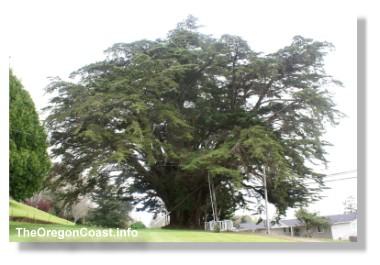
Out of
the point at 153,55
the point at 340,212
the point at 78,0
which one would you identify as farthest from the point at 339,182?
the point at 78,0

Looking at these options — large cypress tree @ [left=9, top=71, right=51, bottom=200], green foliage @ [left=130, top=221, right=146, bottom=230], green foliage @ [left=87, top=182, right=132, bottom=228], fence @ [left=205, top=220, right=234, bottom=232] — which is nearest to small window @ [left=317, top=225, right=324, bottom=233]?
fence @ [left=205, top=220, right=234, bottom=232]

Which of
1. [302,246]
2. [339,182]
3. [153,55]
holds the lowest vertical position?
[302,246]

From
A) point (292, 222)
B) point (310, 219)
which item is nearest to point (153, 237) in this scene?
point (292, 222)

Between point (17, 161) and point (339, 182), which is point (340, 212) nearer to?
point (339, 182)

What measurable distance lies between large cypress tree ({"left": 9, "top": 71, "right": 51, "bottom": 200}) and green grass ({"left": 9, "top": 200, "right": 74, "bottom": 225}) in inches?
4.7

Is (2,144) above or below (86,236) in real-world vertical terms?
above

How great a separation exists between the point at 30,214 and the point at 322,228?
4133mm

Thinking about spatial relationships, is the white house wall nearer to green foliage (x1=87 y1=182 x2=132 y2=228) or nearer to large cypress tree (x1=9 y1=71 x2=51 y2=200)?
green foliage (x1=87 y1=182 x2=132 y2=228)

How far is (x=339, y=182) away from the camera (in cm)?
760

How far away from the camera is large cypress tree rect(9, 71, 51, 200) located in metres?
7.70

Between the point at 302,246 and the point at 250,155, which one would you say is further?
the point at 250,155

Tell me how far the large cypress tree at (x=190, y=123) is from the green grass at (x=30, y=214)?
0.39m

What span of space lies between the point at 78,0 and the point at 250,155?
3429 mm

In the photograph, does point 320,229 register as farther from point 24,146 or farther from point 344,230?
point 24,146
